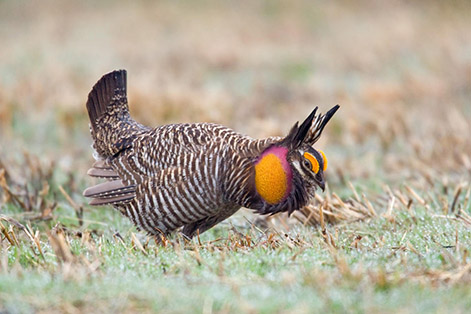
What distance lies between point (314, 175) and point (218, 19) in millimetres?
13603

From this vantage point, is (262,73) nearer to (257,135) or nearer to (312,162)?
(257,135)

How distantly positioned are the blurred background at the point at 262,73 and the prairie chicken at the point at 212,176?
212 cm

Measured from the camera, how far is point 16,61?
544 inches

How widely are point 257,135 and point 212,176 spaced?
3.91 m

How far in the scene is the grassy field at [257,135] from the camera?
3057mm

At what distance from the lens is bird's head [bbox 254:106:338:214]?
4.37m

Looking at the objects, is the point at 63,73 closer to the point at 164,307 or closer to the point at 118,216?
the point at 118,216

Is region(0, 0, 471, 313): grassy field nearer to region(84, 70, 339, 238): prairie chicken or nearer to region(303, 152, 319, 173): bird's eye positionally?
region(84, 70, 339, 238): prairie chicken

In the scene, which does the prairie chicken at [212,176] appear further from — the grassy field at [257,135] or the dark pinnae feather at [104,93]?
the dark pinnae feather at [104,93]

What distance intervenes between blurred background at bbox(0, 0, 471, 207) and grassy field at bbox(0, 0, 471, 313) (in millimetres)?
40

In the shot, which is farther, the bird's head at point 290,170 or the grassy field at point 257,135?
the bird's head at point 290,170

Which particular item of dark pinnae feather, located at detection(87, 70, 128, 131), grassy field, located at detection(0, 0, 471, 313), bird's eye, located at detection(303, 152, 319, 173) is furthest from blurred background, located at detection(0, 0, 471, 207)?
bird's eye, located at detection(303, 152, 319, 173)

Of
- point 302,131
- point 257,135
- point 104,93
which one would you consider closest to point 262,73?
point 257,135

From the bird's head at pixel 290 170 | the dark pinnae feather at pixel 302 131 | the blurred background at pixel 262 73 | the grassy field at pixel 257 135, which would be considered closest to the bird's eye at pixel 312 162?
the bird's head at pixel 290 170
